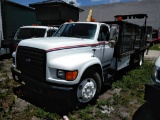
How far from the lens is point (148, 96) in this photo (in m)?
3.33

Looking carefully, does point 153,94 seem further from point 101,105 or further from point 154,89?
point 101,105

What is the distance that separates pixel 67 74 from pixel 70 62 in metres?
0.28

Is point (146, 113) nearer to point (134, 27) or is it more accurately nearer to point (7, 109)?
point (7, 109)

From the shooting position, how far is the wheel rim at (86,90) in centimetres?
412

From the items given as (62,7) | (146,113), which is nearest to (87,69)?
(146,113)

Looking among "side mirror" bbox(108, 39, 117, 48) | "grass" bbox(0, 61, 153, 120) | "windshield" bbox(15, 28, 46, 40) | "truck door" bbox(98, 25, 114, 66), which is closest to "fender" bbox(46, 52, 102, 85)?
"grass" bbox(0, 61, 153, 120)

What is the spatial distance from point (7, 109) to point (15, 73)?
0.96 meters

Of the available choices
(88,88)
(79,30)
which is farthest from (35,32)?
(88,88)

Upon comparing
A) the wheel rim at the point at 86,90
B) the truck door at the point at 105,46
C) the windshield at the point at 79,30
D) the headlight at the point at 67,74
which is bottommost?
the wheel rim at the point at 86,90

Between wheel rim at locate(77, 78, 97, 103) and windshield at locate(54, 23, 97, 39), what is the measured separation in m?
1.36

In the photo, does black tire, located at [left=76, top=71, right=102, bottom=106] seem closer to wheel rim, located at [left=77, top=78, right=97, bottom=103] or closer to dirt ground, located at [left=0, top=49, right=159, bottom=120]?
wheel rim, located at [left=77, top=78, right=97, bottom=103]

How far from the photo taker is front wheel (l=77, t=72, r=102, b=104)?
4.13 meters

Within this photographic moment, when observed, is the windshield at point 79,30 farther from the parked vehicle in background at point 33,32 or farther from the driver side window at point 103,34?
the parked vehicle in background at point 33,32

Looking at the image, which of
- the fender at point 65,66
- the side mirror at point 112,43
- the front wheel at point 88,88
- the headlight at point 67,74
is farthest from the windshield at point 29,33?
the headlight at point 67,74
